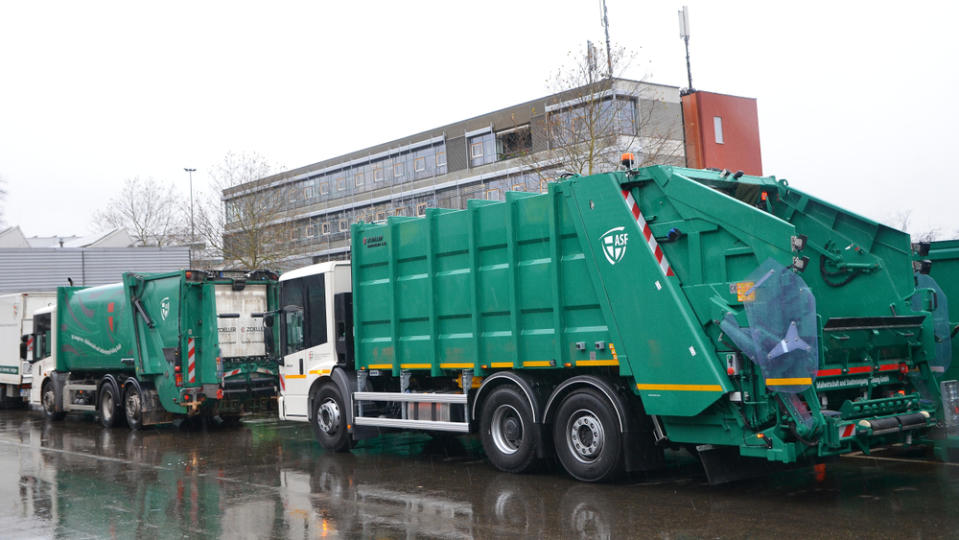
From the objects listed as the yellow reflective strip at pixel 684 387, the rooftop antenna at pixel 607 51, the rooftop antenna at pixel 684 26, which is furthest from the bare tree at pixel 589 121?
the yellow reflective strip at pixel 684 387

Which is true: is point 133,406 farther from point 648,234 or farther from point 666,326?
point 666,326

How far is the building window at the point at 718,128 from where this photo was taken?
32094 millimetres

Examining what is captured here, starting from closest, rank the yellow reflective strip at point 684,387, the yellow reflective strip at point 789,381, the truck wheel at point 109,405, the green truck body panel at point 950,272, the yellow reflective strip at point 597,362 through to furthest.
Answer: the yellow reflective strip at point 789,381, the yellow reflective strip at point 684,387, the yellow reflective strip at point 597,362, the green truck body panel at point 950,272, the truck wheel at point 109,405

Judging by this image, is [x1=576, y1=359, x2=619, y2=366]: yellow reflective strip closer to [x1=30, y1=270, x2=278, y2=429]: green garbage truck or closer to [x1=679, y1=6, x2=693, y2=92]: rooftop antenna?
[x1=30, y1=270, x2=278, y2=429]: green garbage truck

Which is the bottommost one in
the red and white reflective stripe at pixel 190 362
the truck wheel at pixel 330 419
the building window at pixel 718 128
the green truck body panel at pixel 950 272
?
the truck wheel at pixel 330 419

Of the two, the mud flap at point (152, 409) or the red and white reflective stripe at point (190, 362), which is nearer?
the red and white reflective stripe at point (190, 362)

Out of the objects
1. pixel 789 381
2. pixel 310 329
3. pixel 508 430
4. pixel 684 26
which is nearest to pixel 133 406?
pixel 310 329

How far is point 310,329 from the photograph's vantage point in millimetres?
12914

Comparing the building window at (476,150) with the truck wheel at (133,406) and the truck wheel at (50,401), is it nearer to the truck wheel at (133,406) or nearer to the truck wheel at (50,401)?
the truck wheel at (50,401)

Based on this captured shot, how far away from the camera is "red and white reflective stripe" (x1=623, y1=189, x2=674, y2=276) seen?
840cm

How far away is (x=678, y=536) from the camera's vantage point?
684 cm

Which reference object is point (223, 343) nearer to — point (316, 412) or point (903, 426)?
point (316, 412)

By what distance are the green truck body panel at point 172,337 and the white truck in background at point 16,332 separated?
237 inches

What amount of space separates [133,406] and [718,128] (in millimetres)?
23257
